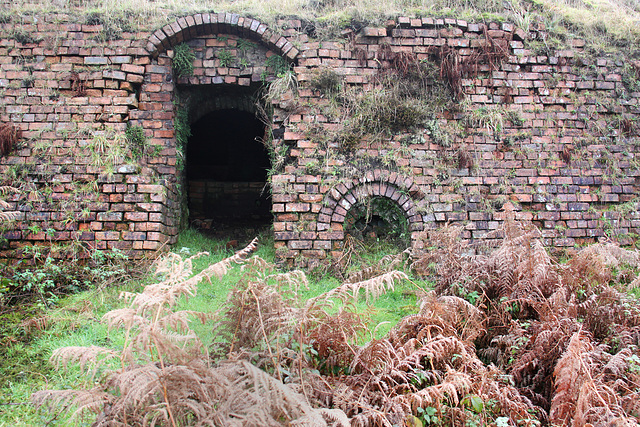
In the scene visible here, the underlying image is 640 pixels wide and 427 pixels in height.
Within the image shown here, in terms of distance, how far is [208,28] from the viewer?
5121 mm

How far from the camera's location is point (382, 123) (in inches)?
196

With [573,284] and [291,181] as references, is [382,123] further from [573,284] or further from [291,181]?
[573,284]

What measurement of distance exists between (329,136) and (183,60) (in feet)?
6.78

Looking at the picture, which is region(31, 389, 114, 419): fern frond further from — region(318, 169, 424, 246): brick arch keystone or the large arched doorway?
the large arched doorway

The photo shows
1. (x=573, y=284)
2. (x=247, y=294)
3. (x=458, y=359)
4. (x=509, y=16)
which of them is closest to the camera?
(x=247, y=294)

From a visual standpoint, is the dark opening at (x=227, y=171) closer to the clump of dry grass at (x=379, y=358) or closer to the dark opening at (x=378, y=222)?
the dark opening at (x=378, y=222)

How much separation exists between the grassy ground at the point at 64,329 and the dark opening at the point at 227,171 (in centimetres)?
282

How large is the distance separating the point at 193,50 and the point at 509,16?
407 centimetres

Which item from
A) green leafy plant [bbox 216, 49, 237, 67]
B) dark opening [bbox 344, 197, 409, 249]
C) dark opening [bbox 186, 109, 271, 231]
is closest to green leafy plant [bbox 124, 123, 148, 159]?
green leafy plant [bbox 216, 49, 237, 67]

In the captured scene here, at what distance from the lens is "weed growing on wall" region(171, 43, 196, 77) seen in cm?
509

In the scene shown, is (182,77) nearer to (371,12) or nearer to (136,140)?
(136,140)

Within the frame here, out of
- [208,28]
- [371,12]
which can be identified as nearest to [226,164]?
[208,28]

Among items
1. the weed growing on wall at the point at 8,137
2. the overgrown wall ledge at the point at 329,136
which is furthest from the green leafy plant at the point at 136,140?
the weed growing on wall at the point at 8,137

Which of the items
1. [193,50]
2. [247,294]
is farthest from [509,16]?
[247,294]
